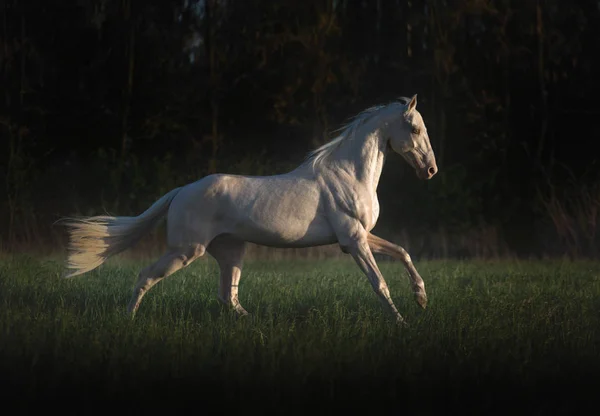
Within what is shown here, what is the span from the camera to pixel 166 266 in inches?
335

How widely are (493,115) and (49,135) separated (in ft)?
28.9

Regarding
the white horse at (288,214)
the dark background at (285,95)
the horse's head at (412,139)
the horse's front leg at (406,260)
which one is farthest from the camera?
the dark background at (285,95)

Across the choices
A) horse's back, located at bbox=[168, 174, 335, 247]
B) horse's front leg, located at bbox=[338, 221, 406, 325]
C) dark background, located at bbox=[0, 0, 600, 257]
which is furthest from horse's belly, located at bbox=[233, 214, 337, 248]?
dark background, located at bbox=[0, 0, 600, 257]

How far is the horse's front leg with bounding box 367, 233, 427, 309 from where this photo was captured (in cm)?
873

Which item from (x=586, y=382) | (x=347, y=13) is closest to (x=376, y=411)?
(x=586, y=382)

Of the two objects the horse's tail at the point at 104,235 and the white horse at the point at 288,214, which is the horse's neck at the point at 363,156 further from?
the horse's tail at the point at 104,235

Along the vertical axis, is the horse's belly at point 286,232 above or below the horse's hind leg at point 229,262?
above

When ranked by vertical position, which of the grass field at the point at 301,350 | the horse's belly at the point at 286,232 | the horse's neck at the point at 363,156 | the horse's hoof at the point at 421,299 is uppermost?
the horse's neck at the point at 363,156

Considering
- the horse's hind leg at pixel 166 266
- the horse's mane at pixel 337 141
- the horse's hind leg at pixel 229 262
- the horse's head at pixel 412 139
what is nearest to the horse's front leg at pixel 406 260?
the horse's head at pixel 412 139

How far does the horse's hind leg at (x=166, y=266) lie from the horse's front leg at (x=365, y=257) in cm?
128

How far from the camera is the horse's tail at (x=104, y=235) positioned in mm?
8914

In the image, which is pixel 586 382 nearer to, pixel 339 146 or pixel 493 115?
pixel 339 146

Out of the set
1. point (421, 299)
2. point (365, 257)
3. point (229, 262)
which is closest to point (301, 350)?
point (365, 257)

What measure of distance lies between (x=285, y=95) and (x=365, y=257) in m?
11.4
